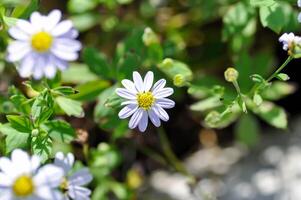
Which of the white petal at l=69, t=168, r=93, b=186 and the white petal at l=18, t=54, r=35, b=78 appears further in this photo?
the white petal at l=69, t=168, r=93, b=186

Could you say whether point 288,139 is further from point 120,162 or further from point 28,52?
point 28,52

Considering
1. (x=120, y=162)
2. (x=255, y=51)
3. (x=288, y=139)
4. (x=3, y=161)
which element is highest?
(x=255, y=51)

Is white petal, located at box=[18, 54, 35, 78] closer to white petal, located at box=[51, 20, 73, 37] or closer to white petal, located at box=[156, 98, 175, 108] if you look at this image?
white petal, located at box=[51, 20, 73, 37]

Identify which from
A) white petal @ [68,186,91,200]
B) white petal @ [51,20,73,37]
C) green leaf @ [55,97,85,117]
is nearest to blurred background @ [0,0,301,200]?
green leaf @ [55,97,85,117]

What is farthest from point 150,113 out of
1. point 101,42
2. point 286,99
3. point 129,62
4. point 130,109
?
point 286,99

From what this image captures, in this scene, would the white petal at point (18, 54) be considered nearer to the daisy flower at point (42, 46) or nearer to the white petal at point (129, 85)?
the daisy flower at point (42, 46)

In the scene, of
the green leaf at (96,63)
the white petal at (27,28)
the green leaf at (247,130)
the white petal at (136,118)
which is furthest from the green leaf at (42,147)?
the green leaf at (247,130)
